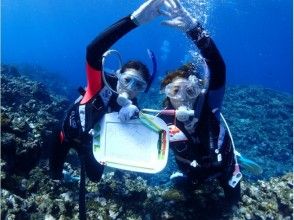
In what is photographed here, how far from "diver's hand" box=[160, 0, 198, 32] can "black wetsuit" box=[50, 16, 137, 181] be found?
443mm

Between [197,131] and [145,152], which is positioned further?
[197,131]

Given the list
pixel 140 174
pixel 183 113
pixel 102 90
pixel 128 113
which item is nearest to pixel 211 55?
pixel 183 113

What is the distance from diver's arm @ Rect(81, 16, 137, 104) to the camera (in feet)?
13.3

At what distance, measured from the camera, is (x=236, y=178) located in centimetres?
515

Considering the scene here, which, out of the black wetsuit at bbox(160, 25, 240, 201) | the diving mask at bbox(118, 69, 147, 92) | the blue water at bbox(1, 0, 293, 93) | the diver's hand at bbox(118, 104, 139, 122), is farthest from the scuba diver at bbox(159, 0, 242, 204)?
the blue water at bbox(1, 0, 293, 93)

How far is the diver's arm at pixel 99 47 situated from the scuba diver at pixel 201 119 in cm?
77

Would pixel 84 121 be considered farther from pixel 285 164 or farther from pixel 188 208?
pixel 285 164

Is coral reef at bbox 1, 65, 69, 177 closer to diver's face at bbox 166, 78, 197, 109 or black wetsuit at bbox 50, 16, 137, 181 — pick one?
black wetsuit at bbox 50, 16, 137, 181

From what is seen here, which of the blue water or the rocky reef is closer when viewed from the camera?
the rocky reef

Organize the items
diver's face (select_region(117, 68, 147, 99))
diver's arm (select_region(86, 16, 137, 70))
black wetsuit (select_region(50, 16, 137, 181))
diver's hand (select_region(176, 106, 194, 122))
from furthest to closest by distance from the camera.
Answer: diver's face (select_region(117, 68, 147, 99)) → diver's hand (select_region(176, 106, 194, 122)) → black wetsuit (select_region(50, 16, 137, 181)) → diver's arm (select_region(86, 16, 137, 70))

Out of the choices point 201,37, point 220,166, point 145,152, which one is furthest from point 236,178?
point 201,37

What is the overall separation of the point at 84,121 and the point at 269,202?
378 cm

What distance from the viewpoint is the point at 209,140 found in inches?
192

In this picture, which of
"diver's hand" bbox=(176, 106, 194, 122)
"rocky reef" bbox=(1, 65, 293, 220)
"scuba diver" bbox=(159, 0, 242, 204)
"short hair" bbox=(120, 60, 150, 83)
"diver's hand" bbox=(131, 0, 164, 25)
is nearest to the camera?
"diver's hand" bbox=(131, 0, 164, 25)
